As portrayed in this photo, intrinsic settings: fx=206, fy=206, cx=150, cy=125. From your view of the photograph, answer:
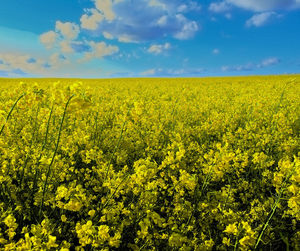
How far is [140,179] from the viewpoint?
2.44 m

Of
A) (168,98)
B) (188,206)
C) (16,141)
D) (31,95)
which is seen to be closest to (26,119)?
(16,141)

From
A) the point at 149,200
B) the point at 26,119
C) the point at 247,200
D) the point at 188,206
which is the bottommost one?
the point at 247,200

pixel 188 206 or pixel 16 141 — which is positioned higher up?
pixel 16 141

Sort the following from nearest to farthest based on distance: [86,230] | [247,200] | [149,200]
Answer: [86,230] < [149,200] < [247,200]

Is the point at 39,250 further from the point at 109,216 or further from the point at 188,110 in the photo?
the point at 188,110

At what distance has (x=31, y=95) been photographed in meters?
2.21

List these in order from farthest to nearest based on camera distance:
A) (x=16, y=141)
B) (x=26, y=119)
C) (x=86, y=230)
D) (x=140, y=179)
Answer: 1. (x=26, y=119)
2. (x=16, y=141)
3. (x=140, y=179)
4. (x=86, y=230)

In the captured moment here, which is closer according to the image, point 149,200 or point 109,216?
point 109,216

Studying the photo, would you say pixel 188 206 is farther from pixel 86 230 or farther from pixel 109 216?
pixel 86 230

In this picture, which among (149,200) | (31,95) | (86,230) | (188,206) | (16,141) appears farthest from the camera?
(16,141)

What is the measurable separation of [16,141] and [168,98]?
10.7 meters

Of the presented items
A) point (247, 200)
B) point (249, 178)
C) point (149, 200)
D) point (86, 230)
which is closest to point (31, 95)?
point (86, 230)

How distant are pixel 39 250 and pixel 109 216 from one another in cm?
79

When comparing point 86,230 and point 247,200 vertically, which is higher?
point 86,230
